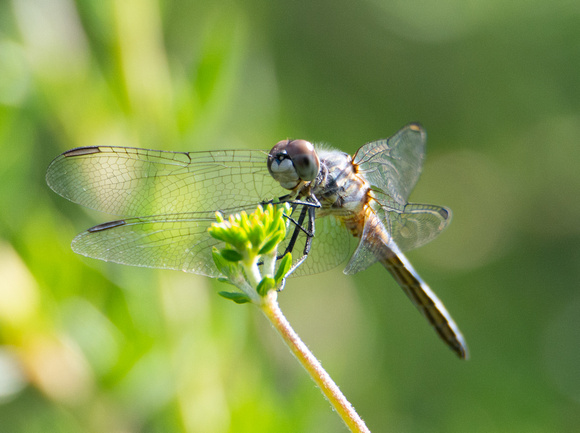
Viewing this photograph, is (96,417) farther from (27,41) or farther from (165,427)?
(27,41)

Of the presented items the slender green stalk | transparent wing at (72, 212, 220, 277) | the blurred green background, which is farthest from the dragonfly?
the slender green stalk

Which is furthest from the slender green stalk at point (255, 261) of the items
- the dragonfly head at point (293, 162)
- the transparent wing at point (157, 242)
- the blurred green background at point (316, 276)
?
the blurred green background at point (316, 276)

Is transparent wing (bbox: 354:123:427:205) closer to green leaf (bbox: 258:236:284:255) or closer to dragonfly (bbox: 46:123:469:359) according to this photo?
dragonfly (bbox: 46:123:469:359)

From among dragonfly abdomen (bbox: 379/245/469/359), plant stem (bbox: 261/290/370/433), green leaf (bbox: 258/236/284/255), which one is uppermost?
green leaf (bbox: 258/236/284/255)

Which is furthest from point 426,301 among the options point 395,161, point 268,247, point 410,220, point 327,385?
point 327,385

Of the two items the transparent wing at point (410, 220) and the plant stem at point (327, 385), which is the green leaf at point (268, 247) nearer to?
the plant stem at point (327, 385)

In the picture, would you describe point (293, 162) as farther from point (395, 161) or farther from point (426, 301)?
point (426, 301)

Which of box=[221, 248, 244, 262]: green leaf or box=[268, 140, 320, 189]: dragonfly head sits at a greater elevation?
box=[221, 248, 244, 262]: green leaf
